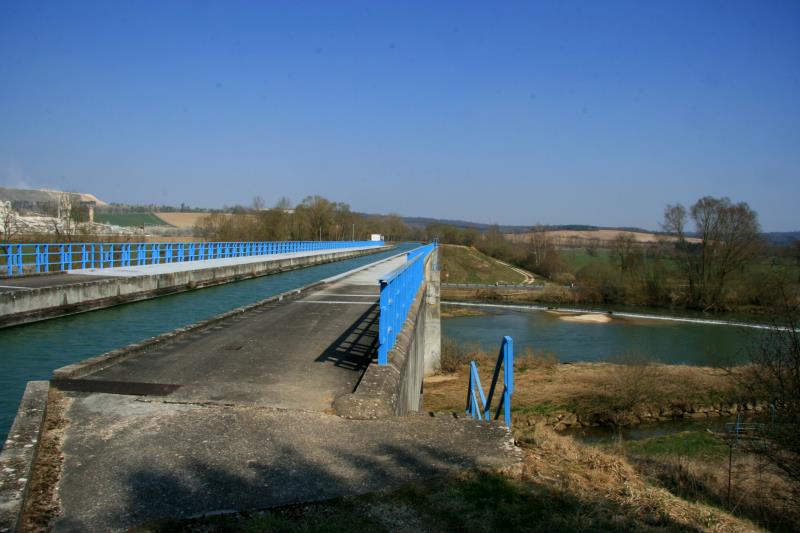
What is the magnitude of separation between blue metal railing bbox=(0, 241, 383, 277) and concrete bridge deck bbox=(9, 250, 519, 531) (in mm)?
14099

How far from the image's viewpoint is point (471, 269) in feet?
305

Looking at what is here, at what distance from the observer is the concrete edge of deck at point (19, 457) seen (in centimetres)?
349

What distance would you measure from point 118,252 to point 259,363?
73.1 ft

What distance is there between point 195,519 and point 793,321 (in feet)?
35.3

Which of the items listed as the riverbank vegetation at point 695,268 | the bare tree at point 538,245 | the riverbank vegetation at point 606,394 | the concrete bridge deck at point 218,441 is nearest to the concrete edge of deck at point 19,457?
the concrete bridge deck at point 218,441

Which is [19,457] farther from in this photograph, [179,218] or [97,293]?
[179,218]

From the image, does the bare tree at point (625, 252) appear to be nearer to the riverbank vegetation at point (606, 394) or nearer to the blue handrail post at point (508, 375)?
the riverbank vegetation at point (606, 394)

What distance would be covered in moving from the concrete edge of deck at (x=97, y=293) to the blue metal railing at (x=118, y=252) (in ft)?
9.09

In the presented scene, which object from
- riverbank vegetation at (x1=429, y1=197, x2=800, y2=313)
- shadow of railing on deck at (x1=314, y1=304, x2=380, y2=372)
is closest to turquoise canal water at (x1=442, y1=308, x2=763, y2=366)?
riverbank vegetation at (x1=429, y1=197, x2=800, y2=313)

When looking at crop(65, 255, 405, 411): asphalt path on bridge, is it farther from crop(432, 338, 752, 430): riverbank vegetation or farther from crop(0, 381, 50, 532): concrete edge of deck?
crop(432, 338, 752, 430): riverbank vegetation

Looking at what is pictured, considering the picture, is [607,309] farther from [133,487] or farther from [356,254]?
[133,487]

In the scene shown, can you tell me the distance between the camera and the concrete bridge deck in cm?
392

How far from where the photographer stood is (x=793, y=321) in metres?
10.4

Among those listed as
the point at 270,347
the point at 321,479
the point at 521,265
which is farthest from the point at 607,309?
the point at 321,479
